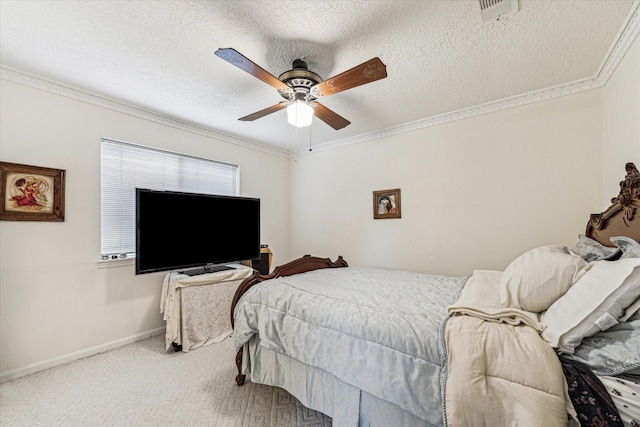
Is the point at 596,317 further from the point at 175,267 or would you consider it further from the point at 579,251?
A: the point at 175,267

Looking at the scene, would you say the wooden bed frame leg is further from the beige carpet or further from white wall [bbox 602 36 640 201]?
white wall [bbox 602 36 640 201]

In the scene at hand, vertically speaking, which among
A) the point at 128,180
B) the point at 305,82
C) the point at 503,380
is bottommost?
the point at 503,380

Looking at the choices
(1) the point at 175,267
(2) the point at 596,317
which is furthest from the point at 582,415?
(1) the point at 175,267

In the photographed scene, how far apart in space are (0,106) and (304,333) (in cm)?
302

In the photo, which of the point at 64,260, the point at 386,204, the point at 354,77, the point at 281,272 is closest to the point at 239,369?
the point at 281,272

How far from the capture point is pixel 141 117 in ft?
9.53

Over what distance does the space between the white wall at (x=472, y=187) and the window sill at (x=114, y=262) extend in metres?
2.48

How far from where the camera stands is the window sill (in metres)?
2.62

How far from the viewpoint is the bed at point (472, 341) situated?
93 centimetres

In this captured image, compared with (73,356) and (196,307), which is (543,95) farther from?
(73,356)

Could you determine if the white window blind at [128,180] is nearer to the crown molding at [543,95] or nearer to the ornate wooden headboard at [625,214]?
the crown molding at [543,95]

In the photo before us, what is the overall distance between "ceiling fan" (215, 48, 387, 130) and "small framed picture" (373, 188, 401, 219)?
4.69 feet

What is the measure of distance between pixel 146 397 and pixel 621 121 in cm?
407

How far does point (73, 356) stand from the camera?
244cm
